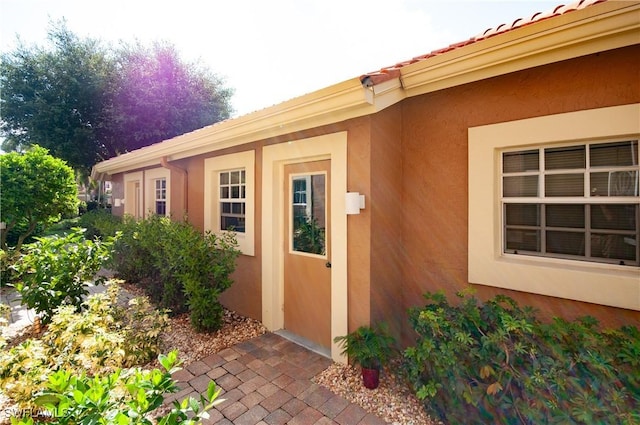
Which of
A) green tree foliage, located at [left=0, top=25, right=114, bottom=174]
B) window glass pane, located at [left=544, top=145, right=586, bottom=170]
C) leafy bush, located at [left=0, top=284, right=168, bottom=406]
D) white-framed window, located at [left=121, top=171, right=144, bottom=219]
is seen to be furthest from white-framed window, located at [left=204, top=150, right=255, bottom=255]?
green tree foliage, located at [left=0, top=25, right=114, bottom=174]

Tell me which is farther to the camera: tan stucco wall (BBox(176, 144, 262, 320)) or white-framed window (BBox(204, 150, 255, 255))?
white-framed window (BBox(204, 150, 255, 255))

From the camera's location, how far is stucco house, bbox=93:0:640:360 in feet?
11.1

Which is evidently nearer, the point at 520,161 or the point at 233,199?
the point at 520,161

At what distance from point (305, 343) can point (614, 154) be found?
5.19 m

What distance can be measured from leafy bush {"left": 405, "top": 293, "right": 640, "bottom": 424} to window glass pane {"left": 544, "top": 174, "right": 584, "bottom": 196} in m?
1.56

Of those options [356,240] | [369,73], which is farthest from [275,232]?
[369,73]

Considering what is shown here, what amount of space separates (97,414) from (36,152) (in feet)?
37.8

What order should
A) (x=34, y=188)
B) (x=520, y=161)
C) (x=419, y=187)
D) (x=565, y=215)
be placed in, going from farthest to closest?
(x=34, y=188)
(x=419, y=187)
(x=520, y=161)
(x=565, y=215)

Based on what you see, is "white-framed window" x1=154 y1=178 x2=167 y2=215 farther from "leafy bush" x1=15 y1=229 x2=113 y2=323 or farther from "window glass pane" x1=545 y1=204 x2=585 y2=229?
"window glass pane" x1=545 y1=204 x2=585 y2=229

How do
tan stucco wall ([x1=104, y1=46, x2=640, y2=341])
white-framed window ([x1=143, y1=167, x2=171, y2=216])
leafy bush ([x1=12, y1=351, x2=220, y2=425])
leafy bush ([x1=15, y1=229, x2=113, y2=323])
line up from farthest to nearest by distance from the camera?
white-framed window ([x1=143, y1=167, x2=171, y2=216]) → leafy bush ([x1=15, y1=229, x2=113, y2=323]) → tan stucco wall ([x1=104, y1=46, x2=640, y2=341]) → leafy bush ([x1=12, y1=351, x2=220, y2=425])

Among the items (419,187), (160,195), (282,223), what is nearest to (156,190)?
(160,195)

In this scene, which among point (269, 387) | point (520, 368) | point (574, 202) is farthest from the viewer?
point (269, 387)

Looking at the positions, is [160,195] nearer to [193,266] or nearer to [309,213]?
[193,266]

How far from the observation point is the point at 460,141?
4340mm
